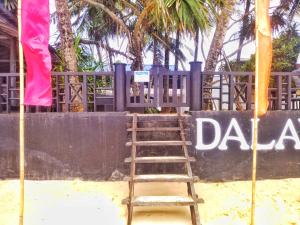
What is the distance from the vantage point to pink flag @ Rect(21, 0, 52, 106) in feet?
13.2

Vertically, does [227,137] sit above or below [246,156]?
above

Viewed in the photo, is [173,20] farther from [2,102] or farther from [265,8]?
[2,102]

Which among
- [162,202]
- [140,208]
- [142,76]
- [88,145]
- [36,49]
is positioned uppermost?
[36,49]

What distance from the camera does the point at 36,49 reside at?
4.08 meters

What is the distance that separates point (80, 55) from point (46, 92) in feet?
19.9

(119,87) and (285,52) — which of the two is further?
(285,52)

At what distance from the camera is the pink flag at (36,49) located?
13.2 ft

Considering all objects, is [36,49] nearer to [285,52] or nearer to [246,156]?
[246,156]

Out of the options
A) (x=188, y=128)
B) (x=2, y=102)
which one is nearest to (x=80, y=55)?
(x=2, y=102)

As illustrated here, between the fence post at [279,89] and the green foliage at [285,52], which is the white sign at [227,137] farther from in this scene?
the green foliage at [285,52]

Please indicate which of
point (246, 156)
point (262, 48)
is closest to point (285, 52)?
point (246, 156)

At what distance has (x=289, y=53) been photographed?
52.7 feet

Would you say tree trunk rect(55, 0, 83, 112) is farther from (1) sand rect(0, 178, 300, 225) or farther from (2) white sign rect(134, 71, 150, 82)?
(1) sand rect(0, 178, 300, 225)

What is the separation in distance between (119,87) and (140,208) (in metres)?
2.21
